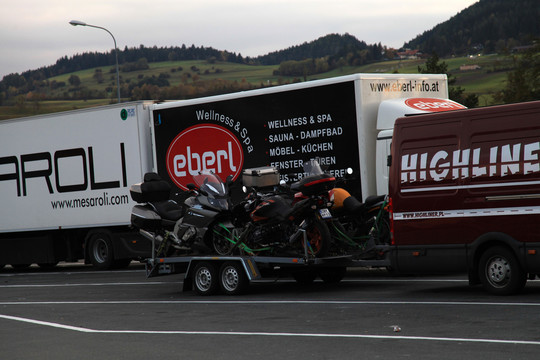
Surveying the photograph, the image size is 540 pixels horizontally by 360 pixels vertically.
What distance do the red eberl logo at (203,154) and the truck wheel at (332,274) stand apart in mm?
3351

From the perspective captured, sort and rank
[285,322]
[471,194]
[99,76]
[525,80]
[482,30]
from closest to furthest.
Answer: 1. [285,322]
2. [471,194]
3. [525,80]
4. [482,30]
5. [99,76]

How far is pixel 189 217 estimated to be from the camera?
47.9ft

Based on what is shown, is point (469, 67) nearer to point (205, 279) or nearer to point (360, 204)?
point (360, 204)

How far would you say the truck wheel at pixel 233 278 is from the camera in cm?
1366

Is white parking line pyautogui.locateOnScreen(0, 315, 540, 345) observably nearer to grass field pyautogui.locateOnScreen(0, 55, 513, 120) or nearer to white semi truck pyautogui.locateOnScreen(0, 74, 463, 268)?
white semi truck pyautogui.locateOnScreen(0, 74, 463, 268)

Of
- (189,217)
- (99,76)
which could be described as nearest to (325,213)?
(189,217)

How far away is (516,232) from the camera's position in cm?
1134

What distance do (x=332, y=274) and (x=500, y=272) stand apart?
4.01 m

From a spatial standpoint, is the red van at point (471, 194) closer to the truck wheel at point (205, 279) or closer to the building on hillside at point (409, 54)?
the truck wheel at point (205, 279)

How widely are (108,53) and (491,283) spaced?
13844 centimetres

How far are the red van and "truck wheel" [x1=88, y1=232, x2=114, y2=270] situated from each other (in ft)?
32.3

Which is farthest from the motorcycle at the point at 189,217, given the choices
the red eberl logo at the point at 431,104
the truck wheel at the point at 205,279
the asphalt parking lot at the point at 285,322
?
the red eberl logo at the point at 431,104

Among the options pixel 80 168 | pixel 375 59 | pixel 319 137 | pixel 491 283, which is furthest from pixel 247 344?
pixel 375 59

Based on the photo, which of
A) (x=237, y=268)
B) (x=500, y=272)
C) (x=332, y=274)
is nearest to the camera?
(x=500, y=272)
